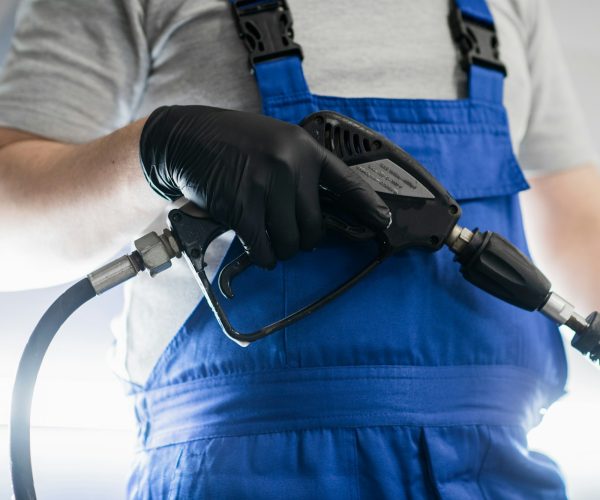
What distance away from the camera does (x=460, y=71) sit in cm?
78

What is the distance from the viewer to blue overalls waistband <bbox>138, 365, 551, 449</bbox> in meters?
0.61

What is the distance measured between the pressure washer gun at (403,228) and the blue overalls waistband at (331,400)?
6 centimetres

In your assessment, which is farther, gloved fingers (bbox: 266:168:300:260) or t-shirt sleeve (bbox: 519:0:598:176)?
t-shirt sleeve (bbox: 519:0:598:176)

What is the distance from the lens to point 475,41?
778 mm

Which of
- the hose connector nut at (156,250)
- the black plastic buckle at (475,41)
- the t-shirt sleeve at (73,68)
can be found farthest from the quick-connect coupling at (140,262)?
the black plastic buckle at (475,41)

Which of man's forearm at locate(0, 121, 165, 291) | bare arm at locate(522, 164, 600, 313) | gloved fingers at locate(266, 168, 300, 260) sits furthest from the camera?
bare arm at locate(522, 164, 600, 313)

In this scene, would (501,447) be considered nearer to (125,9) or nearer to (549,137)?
(549,137)

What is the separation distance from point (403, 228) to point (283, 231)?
0.12m

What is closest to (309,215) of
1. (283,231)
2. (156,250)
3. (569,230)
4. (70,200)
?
(283,231)

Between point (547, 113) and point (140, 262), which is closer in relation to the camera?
point (140, 262)

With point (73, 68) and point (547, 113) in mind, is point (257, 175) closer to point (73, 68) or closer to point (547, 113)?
point (73, 68)

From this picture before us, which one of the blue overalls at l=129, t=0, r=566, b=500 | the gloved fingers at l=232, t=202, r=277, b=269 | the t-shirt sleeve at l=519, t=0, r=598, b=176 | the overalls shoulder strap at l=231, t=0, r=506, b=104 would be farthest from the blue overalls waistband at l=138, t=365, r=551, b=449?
the t-shirt sleeve at l=519, t=0, r=598, b=176

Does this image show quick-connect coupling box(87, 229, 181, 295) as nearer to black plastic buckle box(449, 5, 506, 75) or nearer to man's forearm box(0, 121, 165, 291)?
man's forearm box(0, 121, 165, 291)

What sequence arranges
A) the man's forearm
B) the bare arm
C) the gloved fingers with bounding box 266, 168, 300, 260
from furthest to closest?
the bare arm
the man's forearm
the gloved fingers with bounding box 266, 168, 300, 260
